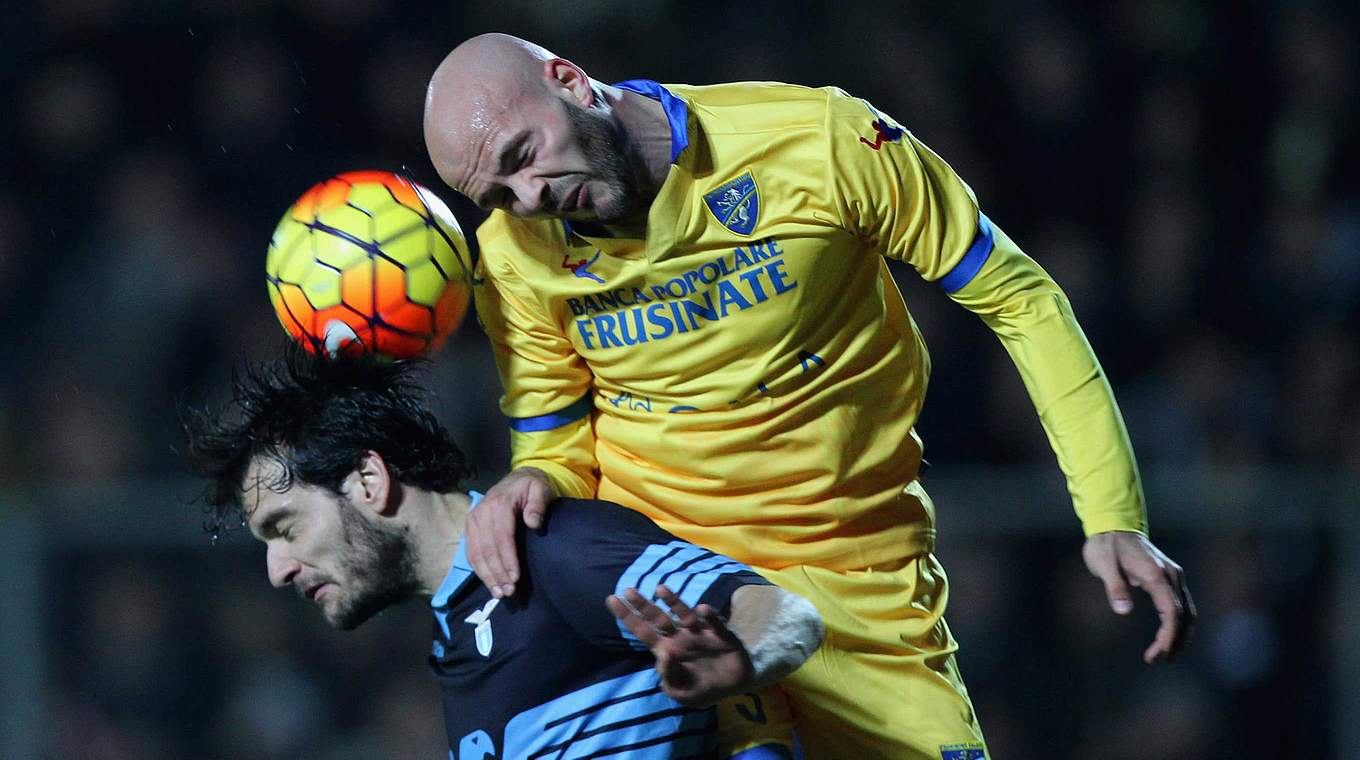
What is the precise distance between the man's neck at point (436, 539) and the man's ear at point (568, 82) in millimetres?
726

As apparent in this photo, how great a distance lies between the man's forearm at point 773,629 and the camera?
200cm

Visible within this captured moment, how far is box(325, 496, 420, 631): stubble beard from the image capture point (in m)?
2.64

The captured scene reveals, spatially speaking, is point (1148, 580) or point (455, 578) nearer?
point (1148, 580)

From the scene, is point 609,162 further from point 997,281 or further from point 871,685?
point 871,685

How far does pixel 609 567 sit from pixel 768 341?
49 centimetres

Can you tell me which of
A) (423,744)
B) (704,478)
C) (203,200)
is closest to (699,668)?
(704,478)

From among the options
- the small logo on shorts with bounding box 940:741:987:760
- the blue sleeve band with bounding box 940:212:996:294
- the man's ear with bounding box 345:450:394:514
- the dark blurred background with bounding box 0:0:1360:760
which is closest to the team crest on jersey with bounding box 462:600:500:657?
the man's ear with bounding box 345:450:394:514

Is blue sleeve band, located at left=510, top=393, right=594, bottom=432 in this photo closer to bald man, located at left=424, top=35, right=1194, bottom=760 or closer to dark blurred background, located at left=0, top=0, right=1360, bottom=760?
bald man, located at left=424, top=35, right=1194, bottom=760

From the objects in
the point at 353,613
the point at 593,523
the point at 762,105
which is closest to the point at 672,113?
the point at 762,105

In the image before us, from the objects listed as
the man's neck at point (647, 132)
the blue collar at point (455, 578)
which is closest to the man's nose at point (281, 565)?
the blue collar at point (455, 578)

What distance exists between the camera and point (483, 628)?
2473 millimetres

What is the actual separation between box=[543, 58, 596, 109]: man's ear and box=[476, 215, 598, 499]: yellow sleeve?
0.31 meters

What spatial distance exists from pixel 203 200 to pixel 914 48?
262 cm

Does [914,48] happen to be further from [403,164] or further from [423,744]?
[423,744]
